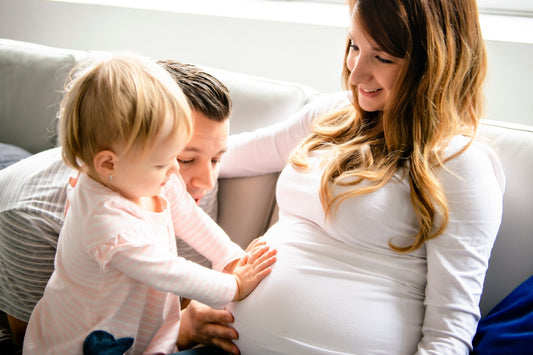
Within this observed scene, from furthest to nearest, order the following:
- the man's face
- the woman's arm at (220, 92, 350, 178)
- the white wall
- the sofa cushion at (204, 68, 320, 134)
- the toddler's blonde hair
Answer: the white wall
the sofa cushion at (204, 68, 320, 134)
the woman's arm at (220, 92, 350, 178)
the man's face
the toddler's blonde hair

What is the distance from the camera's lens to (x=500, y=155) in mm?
1198

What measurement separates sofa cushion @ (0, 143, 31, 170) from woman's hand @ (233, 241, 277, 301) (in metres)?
0.88

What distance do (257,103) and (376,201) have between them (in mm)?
596

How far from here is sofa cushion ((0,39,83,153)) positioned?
1713 millimetres

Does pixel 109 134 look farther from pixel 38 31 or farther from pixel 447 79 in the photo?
pixel 38 31

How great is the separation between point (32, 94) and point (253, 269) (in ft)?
3.83

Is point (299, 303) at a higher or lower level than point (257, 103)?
lower

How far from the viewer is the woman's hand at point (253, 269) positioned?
1.07 metres

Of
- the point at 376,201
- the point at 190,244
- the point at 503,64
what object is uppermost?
the point at 503,64

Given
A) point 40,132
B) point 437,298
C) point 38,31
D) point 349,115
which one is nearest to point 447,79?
point 349,115

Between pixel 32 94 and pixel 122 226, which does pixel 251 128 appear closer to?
pixel 122 226

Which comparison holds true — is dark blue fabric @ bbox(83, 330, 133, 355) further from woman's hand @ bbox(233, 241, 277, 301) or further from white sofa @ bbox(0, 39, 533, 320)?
white sofa @ bbox(0, 39, 533, 320)

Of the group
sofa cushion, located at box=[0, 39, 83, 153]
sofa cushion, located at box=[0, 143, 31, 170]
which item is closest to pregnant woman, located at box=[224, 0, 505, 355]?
sofa cushion, located at box=[0, 143, 31, 170]

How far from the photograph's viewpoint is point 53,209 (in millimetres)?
1166
